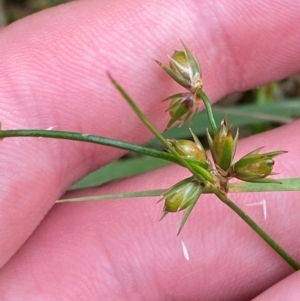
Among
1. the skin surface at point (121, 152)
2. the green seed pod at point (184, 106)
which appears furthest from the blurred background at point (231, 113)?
the green seed pod at point (184, 106)

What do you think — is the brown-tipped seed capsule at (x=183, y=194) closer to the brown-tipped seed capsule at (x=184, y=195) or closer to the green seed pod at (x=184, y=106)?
the brown-tipped seed capsule at (x=184, y=195)

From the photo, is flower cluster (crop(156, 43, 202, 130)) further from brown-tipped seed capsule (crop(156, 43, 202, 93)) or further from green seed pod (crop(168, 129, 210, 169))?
green seed pod (crop(168, 129, 210, 169))

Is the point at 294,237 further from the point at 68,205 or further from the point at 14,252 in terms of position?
the point at 14,252

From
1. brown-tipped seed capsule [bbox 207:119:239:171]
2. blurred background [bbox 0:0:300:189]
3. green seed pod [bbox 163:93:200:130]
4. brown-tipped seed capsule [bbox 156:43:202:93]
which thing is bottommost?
blurred background [bbox 0:0:300:189]

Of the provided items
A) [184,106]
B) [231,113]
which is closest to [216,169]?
[184,106]

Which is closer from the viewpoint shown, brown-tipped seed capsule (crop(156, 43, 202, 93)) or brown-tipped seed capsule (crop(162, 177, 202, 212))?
brown-tipped seed capsule (crop(162, 177, 202, 212))

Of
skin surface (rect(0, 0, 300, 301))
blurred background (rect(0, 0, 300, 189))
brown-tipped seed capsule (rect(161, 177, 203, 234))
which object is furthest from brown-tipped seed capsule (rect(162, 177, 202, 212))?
blurred background (rect(0, 0, 300, 189))

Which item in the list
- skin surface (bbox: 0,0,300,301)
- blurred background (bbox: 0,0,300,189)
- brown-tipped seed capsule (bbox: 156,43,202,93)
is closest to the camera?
brown-tipped seed capsule (bbox: 156,43,202,93)
